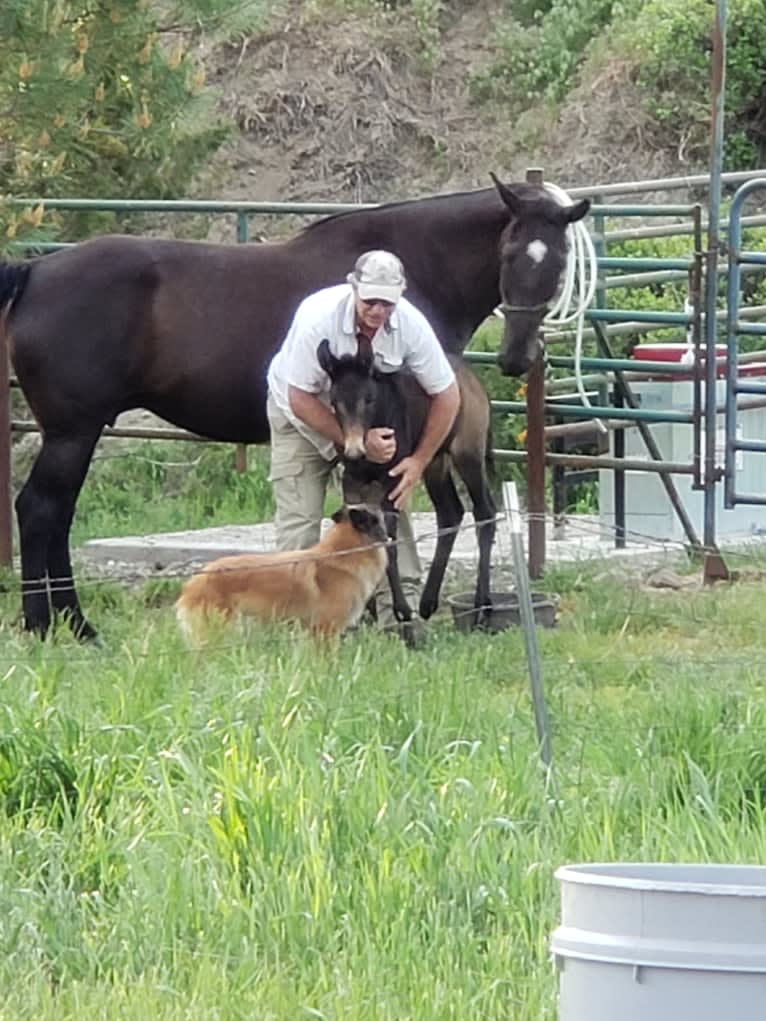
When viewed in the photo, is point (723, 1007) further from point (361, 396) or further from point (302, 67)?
point (302, 67)

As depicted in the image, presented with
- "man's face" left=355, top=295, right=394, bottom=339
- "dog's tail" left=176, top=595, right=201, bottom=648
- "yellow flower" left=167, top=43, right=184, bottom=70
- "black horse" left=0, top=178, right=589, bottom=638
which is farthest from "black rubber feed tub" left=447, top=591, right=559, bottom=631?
"yellow flower" left=167, top=43, right=184, bottom=70

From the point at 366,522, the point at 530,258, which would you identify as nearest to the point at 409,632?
the point at 366,522

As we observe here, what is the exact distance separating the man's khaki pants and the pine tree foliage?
1.19 m

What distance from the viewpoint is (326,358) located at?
7.75 meters

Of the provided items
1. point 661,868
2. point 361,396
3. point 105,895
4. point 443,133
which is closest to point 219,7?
point 361,396

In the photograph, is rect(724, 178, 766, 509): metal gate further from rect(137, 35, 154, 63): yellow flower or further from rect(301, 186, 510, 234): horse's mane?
rect(137, 35, 154, 63): yellow flower

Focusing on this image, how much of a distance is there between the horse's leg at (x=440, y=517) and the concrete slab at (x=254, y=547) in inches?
44.5

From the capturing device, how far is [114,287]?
895cm

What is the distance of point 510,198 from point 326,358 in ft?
4.72

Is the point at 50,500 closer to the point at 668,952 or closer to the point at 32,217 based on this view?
the point at 32,217

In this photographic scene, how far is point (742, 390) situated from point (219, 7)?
135 inches

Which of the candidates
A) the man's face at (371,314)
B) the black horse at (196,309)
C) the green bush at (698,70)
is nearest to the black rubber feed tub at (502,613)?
the black horse at (196,309)

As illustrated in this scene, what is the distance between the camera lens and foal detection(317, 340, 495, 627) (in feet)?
25.3

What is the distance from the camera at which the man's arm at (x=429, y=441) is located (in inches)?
310
